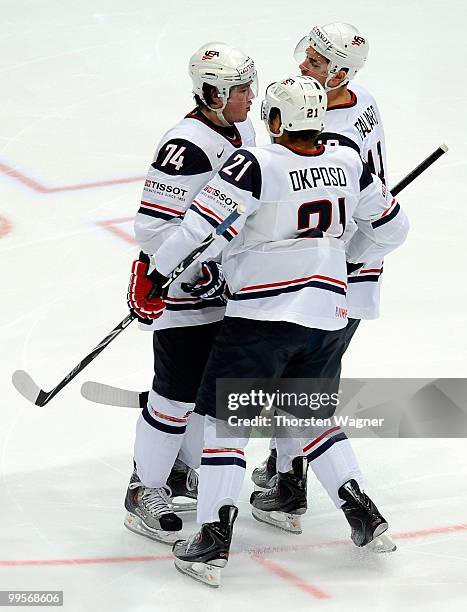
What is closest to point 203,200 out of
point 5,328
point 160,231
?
point 160,231

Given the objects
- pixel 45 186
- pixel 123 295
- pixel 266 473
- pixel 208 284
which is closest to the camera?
pixel 208 284

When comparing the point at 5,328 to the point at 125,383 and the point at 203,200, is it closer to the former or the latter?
the point at 125,383

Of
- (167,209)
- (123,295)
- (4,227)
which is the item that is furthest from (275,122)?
(4,227)

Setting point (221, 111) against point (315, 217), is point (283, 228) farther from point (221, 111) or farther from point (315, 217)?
point (221, 111)

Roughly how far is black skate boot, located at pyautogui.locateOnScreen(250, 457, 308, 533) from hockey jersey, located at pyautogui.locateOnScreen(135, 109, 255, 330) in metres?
0.66

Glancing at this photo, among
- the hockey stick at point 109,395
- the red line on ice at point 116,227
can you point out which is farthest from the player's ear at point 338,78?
the red line on ice at point 116,227

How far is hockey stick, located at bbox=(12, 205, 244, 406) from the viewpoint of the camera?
2.86m

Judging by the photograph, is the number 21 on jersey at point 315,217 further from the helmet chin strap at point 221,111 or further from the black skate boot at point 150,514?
the black skate boot at point 150,514

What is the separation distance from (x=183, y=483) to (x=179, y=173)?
985 mm

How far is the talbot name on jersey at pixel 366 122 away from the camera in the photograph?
10.8 ft

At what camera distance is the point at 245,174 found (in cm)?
283

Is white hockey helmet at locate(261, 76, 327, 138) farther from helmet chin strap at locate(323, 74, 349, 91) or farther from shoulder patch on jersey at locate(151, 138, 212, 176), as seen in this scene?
helmet chin strap at locate(323, 74, 349, 91)

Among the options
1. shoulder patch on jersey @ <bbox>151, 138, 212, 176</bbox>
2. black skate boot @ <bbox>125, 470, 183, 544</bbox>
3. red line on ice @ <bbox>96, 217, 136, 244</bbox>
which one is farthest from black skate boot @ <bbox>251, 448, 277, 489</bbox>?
red line on ice @ <bbox>96, 217, 136, 244</bbox>

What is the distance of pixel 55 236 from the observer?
5.29 meters
